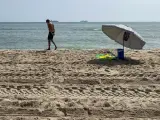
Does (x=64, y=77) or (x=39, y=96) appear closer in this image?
(x=39, y=96)

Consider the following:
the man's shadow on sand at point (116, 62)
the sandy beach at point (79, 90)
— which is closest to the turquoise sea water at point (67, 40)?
the man's shadow on sand at point (116, 62)

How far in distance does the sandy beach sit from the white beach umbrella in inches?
32.4

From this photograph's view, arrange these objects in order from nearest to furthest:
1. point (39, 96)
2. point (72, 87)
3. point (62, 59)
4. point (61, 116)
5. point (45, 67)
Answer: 1. point (61, 116)
2. point (39, 96)
3. point (72, 87)
4. point (45, 67)
5. point (62, 59)

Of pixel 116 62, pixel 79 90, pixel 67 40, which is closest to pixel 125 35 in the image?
pixel 116 62

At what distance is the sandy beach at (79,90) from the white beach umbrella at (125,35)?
2.70 ft

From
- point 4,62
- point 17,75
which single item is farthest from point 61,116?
point 4,62

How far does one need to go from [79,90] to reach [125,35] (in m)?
4.94

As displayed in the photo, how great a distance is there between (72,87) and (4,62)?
3937 millimetres

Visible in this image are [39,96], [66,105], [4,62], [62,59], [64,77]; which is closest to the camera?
[66,105]

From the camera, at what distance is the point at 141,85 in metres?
6.62

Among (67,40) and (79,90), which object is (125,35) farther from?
(67,40)

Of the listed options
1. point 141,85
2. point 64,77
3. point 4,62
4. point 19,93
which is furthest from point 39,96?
point 4,62

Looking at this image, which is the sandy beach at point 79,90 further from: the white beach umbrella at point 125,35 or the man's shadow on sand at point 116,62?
the white beach umbrella at point 125,35

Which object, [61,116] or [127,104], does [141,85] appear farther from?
[61,116]
